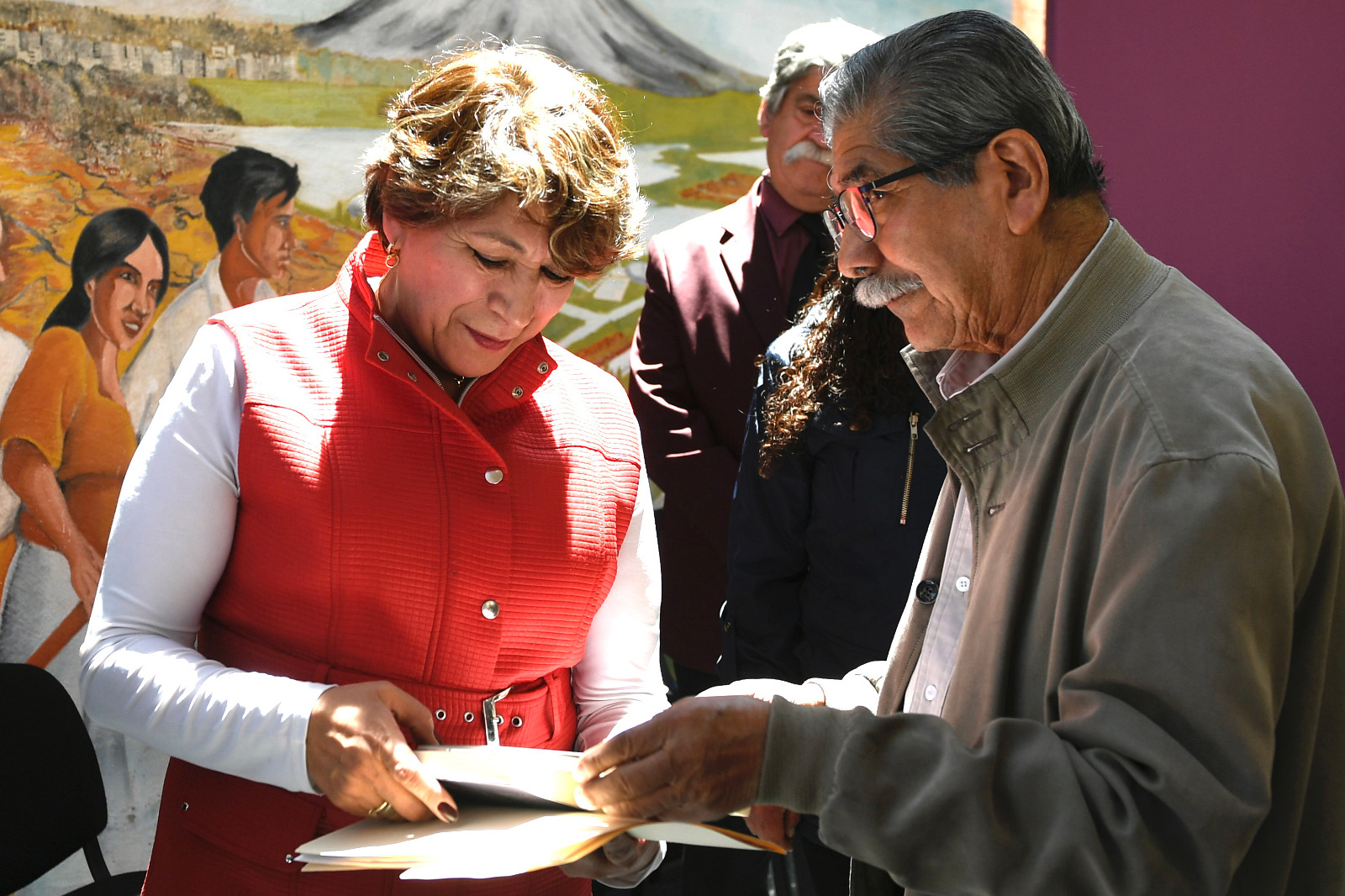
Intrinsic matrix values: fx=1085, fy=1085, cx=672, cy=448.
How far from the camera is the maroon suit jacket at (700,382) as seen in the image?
9.80 feet

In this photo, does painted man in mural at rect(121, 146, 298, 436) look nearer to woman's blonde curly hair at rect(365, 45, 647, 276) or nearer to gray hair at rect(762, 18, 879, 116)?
gray hair at rect(762, 18, 879, 116)

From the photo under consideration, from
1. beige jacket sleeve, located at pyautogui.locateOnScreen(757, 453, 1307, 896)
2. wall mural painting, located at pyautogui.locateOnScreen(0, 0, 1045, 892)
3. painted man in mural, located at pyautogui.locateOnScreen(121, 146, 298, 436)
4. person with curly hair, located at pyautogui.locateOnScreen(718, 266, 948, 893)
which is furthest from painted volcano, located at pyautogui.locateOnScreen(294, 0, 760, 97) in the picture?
beige jacket sleeve, located at pyautogui.locateOnScreen(757, 453, 1307, 896)

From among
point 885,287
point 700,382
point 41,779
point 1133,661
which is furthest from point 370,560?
point 700,382

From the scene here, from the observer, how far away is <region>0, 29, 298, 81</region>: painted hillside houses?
2895 millimetres

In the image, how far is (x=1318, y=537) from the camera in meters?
1.04

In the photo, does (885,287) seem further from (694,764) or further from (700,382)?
(700,382)

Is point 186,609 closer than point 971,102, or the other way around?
point 971,102

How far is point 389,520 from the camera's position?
141cm

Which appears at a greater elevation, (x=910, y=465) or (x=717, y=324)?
(x=717, y=324)

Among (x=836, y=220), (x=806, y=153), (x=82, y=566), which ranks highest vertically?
(x=806, y=153)

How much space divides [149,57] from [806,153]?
1.86 meters

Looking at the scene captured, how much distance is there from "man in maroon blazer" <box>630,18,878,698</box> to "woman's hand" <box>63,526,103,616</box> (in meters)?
1.60

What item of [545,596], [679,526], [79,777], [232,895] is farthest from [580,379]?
[79,777]

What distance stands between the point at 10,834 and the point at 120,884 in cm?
38
